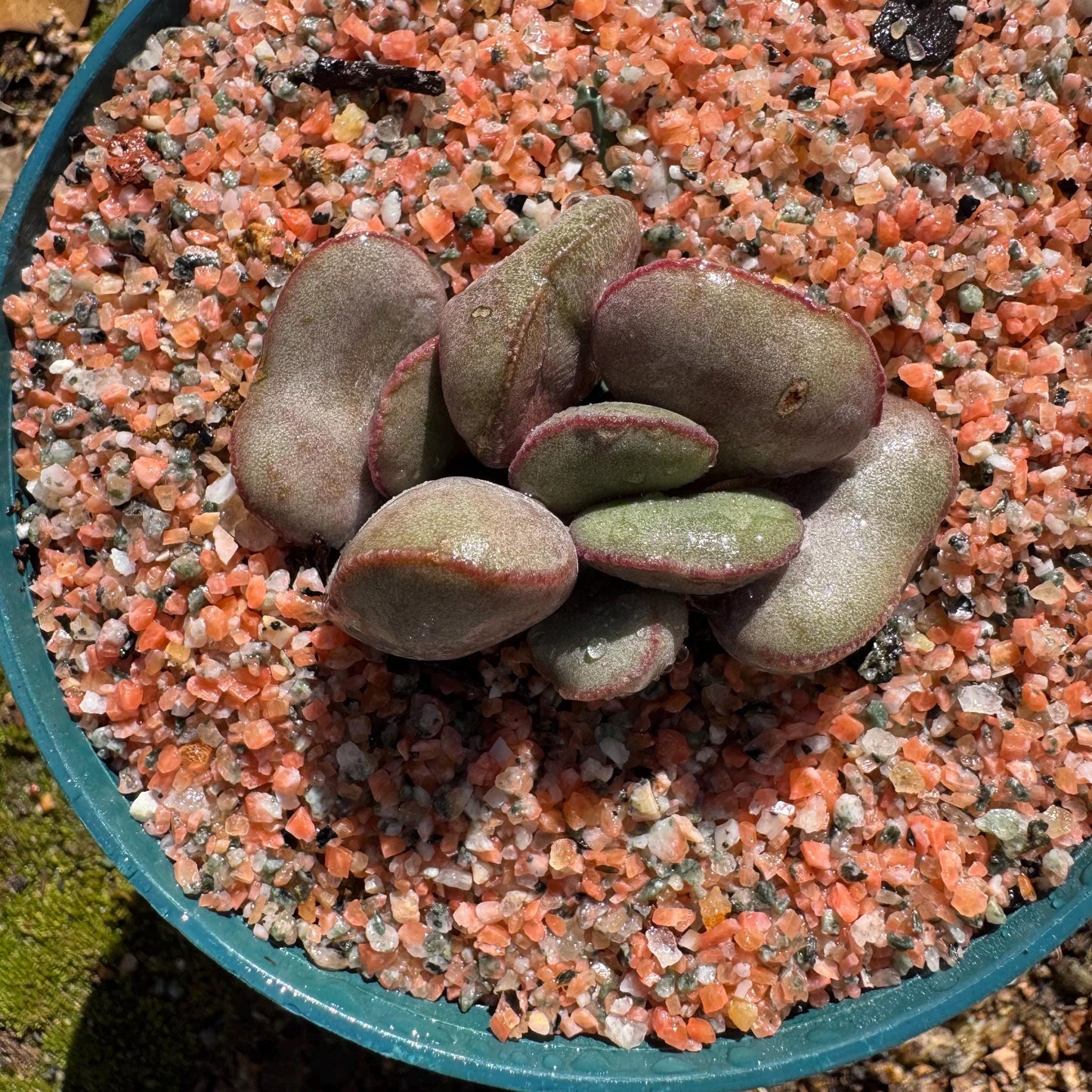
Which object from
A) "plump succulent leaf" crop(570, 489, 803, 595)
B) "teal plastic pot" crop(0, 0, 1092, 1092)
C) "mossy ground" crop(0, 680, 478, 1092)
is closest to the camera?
"plump succulent leaf" crop(570, 489, 803, 595)

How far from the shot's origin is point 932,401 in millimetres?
1536

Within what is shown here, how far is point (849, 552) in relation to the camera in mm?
1352

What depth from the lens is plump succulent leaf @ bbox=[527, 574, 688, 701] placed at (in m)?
1.30

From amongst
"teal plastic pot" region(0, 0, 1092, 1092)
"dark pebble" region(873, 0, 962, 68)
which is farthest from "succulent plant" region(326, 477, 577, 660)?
"dark pebble" region(873, 0, 962, 68)

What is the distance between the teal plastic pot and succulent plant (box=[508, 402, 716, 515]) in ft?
2.78

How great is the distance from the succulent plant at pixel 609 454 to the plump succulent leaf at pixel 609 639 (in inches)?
5.6

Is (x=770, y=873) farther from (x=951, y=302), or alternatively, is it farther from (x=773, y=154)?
(x=773, y=154)

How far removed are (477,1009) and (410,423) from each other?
915 millimetres

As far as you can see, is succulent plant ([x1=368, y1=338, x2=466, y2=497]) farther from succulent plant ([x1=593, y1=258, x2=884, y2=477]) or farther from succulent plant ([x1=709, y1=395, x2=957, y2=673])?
succulent plant ([x1=709, y1=395, x2=957, y2=673])

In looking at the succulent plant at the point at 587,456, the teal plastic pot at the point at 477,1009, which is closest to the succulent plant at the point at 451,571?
the succulent plant at the point at 587,456

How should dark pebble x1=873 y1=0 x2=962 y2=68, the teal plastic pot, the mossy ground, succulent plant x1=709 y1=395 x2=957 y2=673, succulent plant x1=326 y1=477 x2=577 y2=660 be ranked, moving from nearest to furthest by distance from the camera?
succulent plant x1=326 y1=477 x2=577 y2=660 < succulent plant x1=709 y1=395 x2=957 y2=673 < the teal plastic pot < dark pebble x1=873 y1=0 x2=962 y2=68 < the mossy ground

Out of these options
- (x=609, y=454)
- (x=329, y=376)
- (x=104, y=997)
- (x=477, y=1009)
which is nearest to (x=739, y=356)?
(x=609, y=454)

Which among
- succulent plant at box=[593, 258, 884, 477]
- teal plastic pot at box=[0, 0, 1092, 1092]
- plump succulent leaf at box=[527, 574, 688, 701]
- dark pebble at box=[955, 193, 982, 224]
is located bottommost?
teal plastic pot at box=[0, 0, 1092, 1092]

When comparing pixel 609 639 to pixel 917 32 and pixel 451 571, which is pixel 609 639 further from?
pixel 917 32
